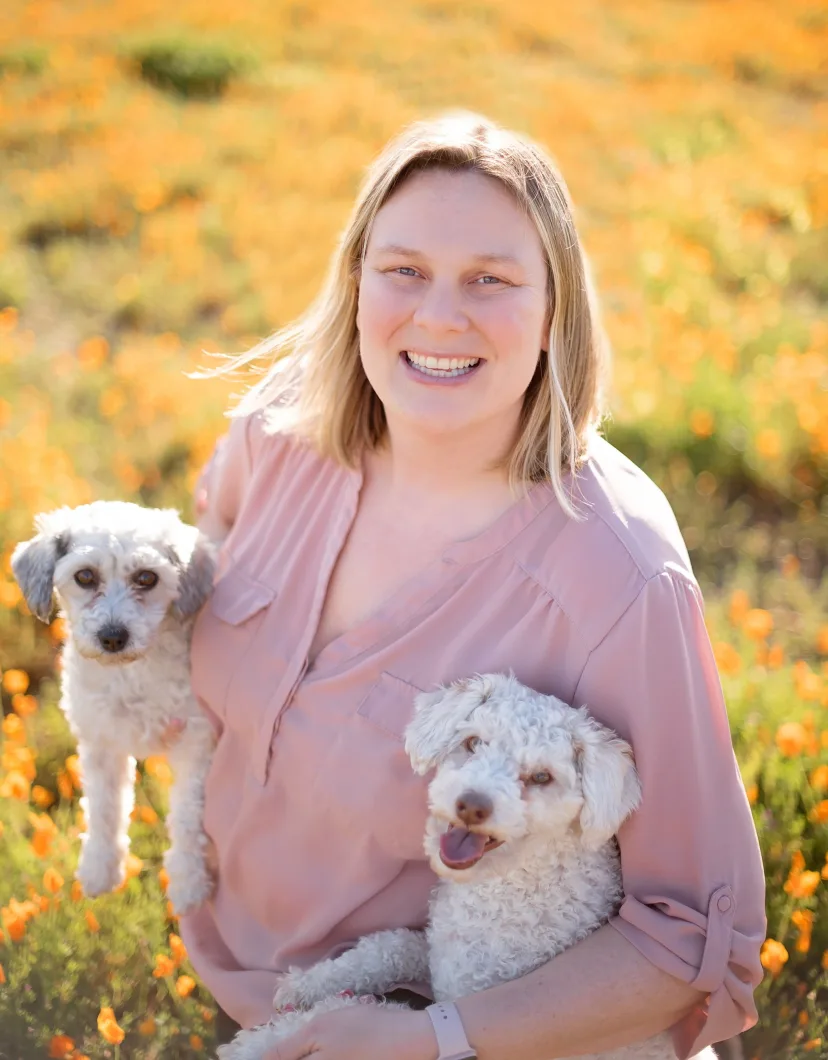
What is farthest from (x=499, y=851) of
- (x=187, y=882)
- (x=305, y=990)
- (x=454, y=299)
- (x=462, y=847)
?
(x=454, y=299)

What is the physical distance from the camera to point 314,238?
7855 mm

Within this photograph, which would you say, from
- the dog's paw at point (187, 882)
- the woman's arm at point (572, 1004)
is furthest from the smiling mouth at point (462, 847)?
the dog's paw at point (187, 882)

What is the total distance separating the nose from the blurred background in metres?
0.91

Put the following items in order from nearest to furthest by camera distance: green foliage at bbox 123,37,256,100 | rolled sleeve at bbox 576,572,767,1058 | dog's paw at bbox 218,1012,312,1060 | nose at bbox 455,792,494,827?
nose at bbox 455,792,494,827, rolled sleeve at bbox 576,572,767,1058, dog's paw at bbox 218,1012,312,1060, green foliage at bbox 123,37,256,100

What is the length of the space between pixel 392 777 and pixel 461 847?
0.89 feet

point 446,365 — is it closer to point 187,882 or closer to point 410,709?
point 410,709

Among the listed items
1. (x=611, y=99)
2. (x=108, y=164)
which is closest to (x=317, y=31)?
(x=611, y=99)

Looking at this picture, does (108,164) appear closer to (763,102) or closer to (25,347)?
(25,347)

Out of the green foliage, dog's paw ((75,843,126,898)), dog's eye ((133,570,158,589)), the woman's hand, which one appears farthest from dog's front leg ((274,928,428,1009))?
the green foliage

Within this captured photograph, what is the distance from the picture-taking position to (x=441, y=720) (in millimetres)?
2109

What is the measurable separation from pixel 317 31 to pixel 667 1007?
12.3m

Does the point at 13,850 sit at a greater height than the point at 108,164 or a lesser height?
lesser

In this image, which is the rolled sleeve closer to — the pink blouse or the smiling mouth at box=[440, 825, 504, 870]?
the pink blouse

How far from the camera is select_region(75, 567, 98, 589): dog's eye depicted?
2602mm
